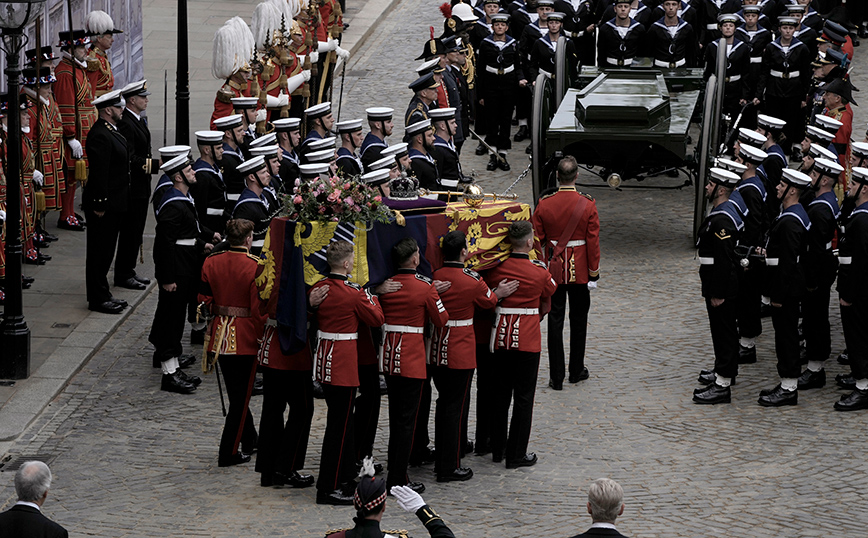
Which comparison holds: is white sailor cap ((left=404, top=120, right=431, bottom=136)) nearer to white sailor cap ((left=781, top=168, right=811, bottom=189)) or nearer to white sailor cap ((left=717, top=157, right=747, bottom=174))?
white sailor cap ((left=717, top=157, right=747, bottom=174))

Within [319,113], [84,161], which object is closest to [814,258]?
[319,113]

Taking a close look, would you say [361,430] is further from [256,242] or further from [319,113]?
[319,113]

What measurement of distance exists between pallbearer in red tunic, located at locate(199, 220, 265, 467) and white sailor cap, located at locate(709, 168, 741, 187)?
13.0 feet

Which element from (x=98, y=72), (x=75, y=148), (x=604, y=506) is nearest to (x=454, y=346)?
(x=604, y=506)

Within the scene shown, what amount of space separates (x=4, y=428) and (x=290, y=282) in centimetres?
283

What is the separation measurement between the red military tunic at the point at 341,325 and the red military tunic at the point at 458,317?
595mm

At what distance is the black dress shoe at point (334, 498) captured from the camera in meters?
9.54

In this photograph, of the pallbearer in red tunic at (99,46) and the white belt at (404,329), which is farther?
the pallbearer in red tunic at (99,46)

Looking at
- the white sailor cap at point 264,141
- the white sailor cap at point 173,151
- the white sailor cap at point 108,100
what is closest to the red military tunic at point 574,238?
the white sailor cap at point 264,141

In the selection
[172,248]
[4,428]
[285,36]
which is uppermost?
[285,36]

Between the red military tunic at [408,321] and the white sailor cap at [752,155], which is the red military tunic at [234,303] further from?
the white sailor cap at [752,155]

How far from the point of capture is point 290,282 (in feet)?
31.3

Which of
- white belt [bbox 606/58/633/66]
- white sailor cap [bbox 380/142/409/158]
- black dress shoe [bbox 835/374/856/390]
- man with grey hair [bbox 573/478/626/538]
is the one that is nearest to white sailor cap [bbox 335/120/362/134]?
white sailor cap [bbox 380/142/409/158]

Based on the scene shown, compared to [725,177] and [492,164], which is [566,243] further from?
[492,164]
